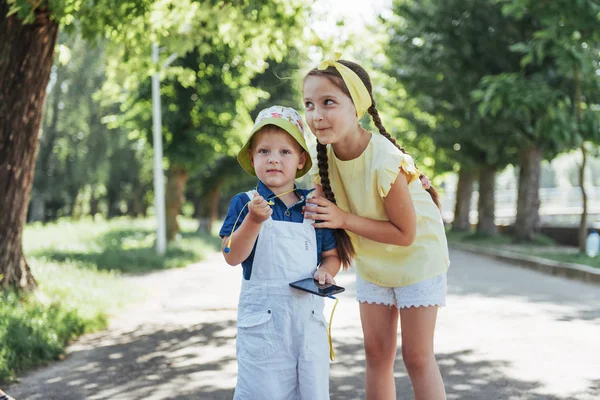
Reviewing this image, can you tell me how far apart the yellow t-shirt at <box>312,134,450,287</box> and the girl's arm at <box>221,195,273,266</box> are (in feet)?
2.01

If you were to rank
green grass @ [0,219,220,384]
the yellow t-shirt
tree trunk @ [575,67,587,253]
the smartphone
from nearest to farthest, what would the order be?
the smartphone → the yellow t-shirt → green grass @ [0,219,220,384] → tree trunk @ [575,67,587,253]

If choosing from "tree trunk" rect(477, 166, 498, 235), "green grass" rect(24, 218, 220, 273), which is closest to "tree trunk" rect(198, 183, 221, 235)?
"green grass" rect(24, 218, 220, 273)

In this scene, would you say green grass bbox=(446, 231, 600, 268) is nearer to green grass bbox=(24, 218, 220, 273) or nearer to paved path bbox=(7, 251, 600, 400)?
paved path bbox=(7, 251, 600, 400)

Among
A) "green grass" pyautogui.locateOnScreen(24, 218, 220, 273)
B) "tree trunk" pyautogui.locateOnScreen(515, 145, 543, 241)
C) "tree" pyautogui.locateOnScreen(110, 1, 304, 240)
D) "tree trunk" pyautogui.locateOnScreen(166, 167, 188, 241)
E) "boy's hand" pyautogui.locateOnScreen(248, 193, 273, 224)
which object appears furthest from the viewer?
"tree trunk" pyautogui.locateOnScreen(166, 167, 188, 241)

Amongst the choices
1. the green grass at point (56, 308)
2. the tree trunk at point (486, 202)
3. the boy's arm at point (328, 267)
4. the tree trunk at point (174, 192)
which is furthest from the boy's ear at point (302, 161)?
the tree trunk at point (486, 202)

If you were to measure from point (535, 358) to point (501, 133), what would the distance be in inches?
687

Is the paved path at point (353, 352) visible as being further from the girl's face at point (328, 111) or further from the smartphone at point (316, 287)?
the girl's face at point (328, 111)

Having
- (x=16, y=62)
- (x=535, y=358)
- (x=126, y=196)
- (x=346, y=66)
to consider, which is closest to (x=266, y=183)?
(x=346, y=66)

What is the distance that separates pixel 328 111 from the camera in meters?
3.35

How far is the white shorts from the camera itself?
354cm

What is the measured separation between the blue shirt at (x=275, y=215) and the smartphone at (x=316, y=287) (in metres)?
0.23

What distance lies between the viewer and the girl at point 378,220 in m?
3.36

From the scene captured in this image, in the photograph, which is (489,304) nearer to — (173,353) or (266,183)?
(173,353)

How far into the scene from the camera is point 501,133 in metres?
22.9
